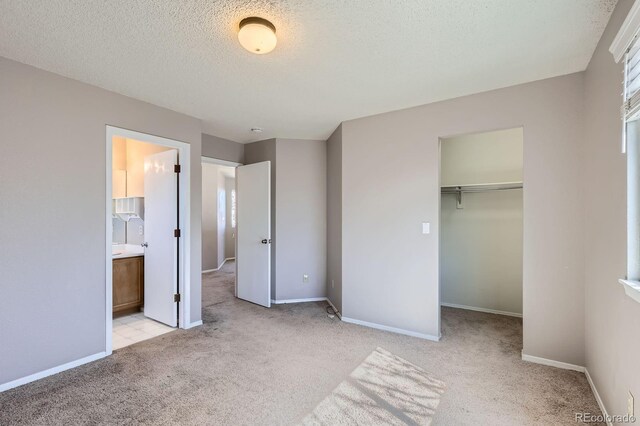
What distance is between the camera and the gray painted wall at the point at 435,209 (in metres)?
2.49

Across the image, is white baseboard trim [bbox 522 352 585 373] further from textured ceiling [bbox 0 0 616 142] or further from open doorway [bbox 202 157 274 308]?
open doorway [bbox 202 157 274 308]

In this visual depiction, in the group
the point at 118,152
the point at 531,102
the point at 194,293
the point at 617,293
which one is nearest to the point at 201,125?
the point at 118,152

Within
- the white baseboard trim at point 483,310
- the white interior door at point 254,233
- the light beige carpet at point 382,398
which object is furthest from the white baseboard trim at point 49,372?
the white baseboard trim at point 483,310

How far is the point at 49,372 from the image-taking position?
2398mm

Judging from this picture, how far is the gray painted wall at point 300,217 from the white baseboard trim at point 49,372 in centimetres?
230

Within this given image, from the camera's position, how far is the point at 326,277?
15.1 feet

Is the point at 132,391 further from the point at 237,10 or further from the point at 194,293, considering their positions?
the point at 237,10

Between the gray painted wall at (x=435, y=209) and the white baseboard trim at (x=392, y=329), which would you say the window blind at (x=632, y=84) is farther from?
the white baseboard trim at (x=392, y=329)

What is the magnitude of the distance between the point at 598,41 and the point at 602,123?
0.57 meters

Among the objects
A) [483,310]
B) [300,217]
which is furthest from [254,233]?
[483,310]

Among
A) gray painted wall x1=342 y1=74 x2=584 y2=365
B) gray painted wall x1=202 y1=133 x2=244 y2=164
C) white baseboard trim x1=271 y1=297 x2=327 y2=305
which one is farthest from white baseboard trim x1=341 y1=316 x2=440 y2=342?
gray painted wall x1=202 y1=133 x2=244 y2=164

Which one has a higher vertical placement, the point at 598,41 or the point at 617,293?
the point at 598,41

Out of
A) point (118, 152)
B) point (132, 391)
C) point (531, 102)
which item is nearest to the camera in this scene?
point (132, 391)

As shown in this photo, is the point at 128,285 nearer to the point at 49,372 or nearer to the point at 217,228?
the point at 49,372
